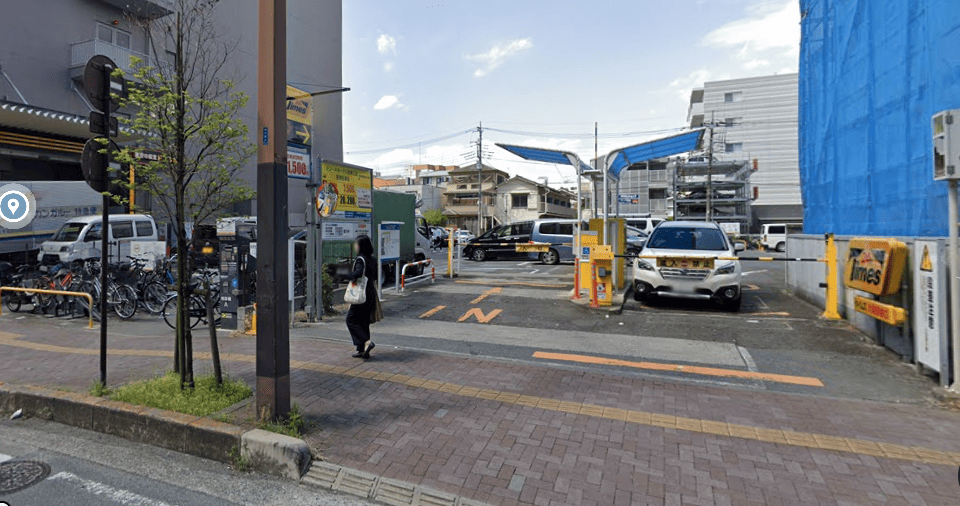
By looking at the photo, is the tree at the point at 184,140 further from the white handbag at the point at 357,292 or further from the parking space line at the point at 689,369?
the parking space line at the point at 689,369

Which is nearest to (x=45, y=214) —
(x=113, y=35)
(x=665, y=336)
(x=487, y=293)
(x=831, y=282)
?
(x=113, y=35)

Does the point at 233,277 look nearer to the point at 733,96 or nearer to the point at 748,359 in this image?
the point at 748,359

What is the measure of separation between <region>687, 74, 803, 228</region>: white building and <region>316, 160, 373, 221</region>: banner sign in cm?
4797

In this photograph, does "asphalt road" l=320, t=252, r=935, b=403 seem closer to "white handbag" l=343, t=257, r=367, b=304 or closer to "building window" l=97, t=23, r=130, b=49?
"white handbag" l=343, t=257, r=367, b=304

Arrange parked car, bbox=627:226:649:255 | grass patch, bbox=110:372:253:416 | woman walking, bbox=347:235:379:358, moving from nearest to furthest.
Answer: grass patch, bbox=110:372:253:416
woman walking, bbox=347:235:379:358
parked car, bbox=627:226:649:255

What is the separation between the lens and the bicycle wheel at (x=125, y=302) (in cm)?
996

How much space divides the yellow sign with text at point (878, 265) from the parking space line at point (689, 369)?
54.8 inches

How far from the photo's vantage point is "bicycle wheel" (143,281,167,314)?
33.7 ft

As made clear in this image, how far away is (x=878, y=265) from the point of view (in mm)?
5961

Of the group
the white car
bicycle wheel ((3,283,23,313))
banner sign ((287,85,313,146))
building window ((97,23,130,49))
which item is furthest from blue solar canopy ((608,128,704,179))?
building window ((97,23,130,49))

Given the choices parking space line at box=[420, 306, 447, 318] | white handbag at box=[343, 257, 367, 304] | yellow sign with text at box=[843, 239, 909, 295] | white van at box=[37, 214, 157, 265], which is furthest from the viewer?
white van at box=[37, 214, 157, 265]

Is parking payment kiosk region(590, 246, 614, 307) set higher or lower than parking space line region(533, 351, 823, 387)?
higher

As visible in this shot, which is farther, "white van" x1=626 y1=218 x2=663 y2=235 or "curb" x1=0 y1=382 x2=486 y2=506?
"white van" x1=626 y1=218 x2=663 y2=235

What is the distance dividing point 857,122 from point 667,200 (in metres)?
41.0
